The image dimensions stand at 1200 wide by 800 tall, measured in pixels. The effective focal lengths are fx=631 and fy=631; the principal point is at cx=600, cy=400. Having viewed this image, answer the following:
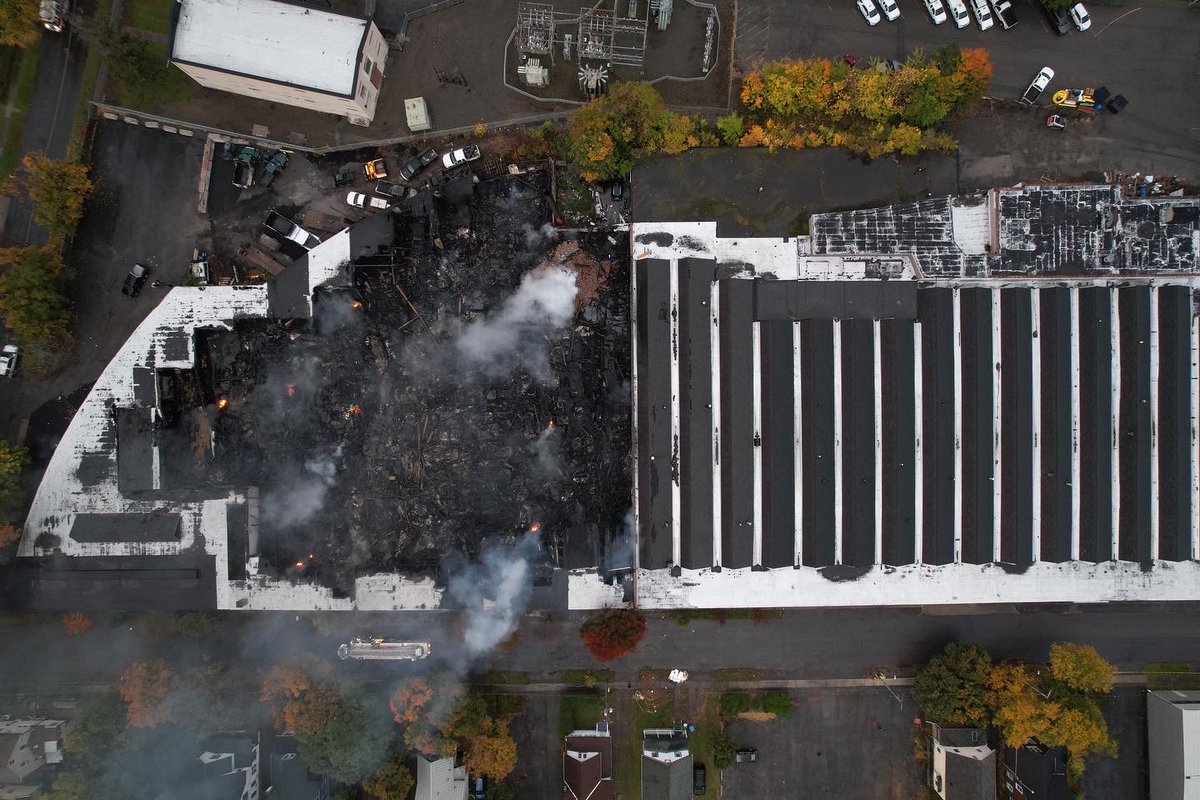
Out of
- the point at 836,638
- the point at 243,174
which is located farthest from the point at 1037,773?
the point at 243,174

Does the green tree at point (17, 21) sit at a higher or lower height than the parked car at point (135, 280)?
higher

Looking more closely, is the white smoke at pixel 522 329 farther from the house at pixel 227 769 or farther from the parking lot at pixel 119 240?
the house at pixel 227 769

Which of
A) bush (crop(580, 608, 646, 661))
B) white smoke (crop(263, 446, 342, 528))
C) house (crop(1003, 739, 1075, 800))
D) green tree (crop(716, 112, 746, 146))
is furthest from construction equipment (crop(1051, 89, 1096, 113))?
white smoke (crop(263, 446, 342, 528))

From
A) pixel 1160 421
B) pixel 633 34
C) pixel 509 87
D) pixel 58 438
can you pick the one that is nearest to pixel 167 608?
pixel 58 438

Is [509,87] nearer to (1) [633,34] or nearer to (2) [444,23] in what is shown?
(2) [444,23]

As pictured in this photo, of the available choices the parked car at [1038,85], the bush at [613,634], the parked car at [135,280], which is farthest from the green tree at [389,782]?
the parked car at [1038,85]
